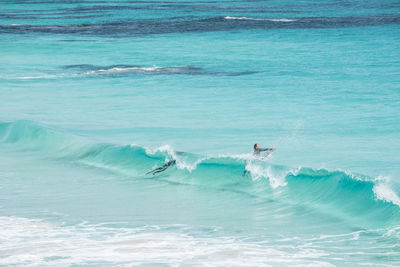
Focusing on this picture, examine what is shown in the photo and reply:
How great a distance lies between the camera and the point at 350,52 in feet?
137

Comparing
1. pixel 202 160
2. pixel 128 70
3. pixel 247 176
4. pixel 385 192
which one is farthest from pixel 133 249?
pixel 128 70

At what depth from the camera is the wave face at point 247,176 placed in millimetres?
13162

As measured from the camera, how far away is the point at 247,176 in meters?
15.8

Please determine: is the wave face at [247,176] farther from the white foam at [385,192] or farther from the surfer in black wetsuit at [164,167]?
the surfer in black wetsuit at [164,167]

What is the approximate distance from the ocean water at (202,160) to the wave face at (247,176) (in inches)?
1.5

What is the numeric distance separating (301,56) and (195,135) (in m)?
21.6

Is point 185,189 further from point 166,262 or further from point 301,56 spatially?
point 301,56

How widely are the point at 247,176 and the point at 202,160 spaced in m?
1.45

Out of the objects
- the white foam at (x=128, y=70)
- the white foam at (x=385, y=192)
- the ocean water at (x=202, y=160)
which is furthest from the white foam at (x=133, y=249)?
the white foam at (x=128, y=70)

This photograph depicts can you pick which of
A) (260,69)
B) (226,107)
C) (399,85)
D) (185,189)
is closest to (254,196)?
(185,189)

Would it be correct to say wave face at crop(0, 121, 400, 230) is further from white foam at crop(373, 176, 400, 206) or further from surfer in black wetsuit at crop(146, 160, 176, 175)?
surfer in black wetsuit at crop(146, 160, 176, 175)

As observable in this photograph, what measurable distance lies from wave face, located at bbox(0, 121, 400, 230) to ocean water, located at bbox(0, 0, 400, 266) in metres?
0.04

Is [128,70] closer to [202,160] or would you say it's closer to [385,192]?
[202,160]

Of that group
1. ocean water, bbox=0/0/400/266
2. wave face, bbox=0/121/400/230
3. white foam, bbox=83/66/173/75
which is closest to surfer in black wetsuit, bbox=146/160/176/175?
wave face, bbox=0/121/400/230
